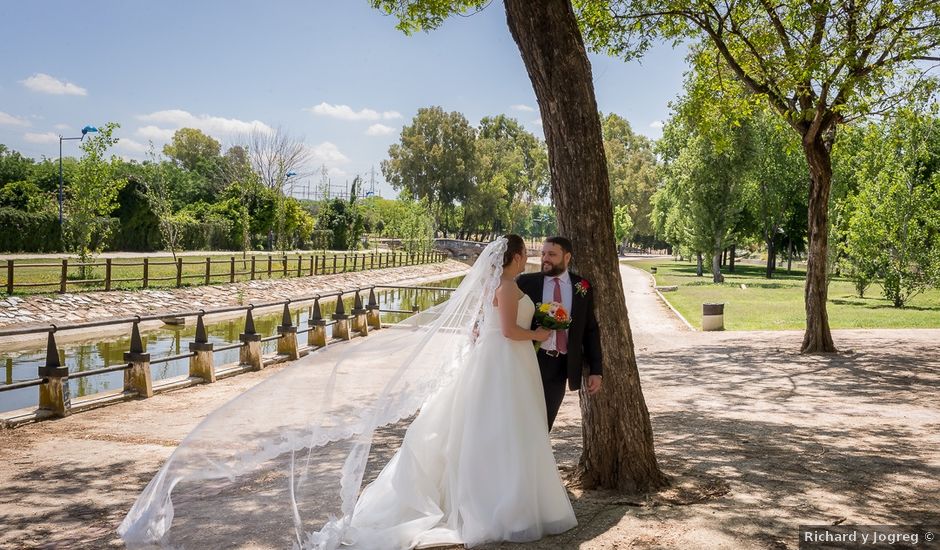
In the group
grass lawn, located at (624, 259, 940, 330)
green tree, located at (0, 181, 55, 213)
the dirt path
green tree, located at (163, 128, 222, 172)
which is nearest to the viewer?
the dirt path

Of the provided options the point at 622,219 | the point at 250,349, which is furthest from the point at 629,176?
the point at 250,349

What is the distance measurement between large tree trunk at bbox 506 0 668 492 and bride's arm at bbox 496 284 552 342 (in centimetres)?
71

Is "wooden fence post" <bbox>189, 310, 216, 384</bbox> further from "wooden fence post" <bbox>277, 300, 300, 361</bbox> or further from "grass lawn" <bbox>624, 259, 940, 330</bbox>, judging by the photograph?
"grass lawn" <bbox>624, 259, 940, 330</bbox>

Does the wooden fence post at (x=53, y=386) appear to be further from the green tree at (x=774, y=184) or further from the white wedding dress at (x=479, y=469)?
the green tree at (x=774, y=184)

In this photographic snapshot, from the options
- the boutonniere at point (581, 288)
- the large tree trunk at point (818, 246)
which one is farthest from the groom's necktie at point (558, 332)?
the large tree trunk at point (818, 246)

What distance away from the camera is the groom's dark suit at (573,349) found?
5.20 metres

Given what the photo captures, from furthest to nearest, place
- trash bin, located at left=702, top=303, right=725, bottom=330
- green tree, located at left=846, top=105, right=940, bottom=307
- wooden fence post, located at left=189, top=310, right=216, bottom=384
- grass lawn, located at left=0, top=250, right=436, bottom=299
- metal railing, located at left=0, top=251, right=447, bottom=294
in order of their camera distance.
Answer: green tree, located at left=846, top=105, right=940, bottom=307, grass lawn, located at left=0, top=250, right=436, bottom=299, metal railing, located at left=0, top=251, right=447, bottom=294, trash bin, located at left=702, top=303, right=725, bottom=330, wooden fence post, located at left=189, top=310, right=216, bottom=384

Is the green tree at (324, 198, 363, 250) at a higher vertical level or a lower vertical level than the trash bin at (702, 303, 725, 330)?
higher

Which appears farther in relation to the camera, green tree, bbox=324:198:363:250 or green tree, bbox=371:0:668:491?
green tree, bbox=324:198:363:250

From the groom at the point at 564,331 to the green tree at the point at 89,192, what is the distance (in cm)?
2409

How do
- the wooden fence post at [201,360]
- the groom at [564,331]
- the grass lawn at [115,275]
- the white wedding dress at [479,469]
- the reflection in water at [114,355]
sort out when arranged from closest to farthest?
the white wedding dress at [479,469], the groom at [564,331], the wooden fence post at [201,360], the reflection in water at [114,355], the grass lawn at [115,275]

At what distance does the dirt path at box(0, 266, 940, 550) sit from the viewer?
475 centimetres

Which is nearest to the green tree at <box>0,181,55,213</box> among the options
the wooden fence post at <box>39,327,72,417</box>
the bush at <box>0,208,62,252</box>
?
the bush at <box>0,208,62,252</box>

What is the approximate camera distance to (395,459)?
5.03 metres
